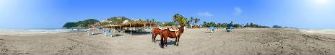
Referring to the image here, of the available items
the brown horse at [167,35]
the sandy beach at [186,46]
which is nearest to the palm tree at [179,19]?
the sandy beach at [186,46]

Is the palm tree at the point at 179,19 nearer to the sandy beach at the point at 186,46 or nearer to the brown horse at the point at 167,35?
the sandy beach at the point at 186,46

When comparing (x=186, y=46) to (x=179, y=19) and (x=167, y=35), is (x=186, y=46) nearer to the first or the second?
(x=167, y=35)

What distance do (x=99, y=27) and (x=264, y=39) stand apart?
48.5 ft

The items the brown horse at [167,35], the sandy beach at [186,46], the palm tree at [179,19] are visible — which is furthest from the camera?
the palm tree at [179,19]

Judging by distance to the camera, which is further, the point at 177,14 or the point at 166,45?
the point at 177,14

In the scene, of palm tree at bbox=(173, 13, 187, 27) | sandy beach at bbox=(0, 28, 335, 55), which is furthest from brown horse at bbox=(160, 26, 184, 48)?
palm tree at bbox=(173, 13, 187, 27)

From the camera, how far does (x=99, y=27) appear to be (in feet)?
148

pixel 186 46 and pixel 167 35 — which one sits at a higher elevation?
pixel 167 35

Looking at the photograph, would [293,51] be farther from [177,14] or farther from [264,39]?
[177,14]

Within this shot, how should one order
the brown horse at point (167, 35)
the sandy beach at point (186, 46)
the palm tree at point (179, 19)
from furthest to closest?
the palm tree at point (179, 19) < the brown horse at point (167, 35) < the sandy beach at point (186, 46)

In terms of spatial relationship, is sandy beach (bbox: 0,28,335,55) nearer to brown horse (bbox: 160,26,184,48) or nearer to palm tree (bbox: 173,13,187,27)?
brown horse (bbox: 160,26,184,48)

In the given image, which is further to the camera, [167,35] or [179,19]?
[179,19]

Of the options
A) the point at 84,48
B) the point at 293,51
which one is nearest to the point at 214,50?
the point at 293,51

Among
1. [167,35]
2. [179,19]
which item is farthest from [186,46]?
[179,19]
